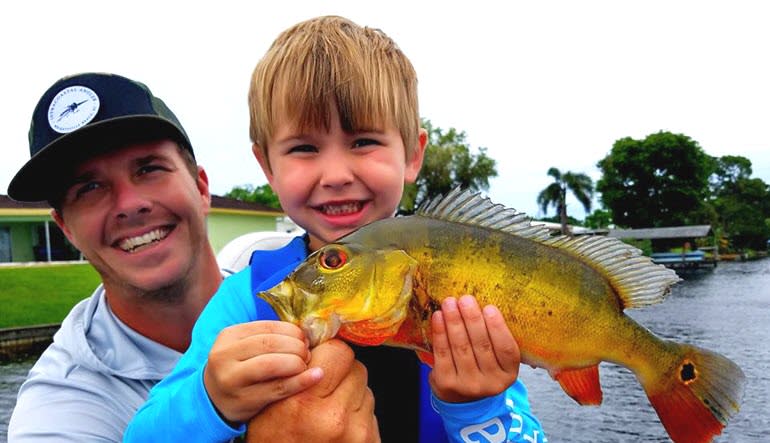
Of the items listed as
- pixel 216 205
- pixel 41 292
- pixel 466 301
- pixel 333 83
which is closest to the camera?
pixel 466 301

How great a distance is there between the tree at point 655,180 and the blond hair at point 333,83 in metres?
74.4

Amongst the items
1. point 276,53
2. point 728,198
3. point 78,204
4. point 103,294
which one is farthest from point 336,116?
point 728,198

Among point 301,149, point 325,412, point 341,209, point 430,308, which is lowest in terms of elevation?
point 325,412

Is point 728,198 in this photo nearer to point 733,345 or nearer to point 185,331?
point 733,345

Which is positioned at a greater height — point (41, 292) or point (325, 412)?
point (325, 412)

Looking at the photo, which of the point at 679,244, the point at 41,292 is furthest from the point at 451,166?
the point at 41,292

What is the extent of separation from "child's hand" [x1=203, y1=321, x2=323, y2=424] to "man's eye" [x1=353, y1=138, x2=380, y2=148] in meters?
0.98

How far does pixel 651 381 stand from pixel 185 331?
7.92ft

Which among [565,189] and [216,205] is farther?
[565,189]

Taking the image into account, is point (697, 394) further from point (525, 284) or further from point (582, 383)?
point (525, 284)

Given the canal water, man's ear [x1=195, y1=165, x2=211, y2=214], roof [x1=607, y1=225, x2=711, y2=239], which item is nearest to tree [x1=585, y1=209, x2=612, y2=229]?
roof [x1=607, y1=225, x2=711, y2=239]

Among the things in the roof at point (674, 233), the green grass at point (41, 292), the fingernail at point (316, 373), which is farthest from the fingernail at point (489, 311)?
the roof at point (674, 233)

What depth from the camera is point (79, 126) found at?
316 centimetres

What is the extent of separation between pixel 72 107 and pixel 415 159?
1.79m
